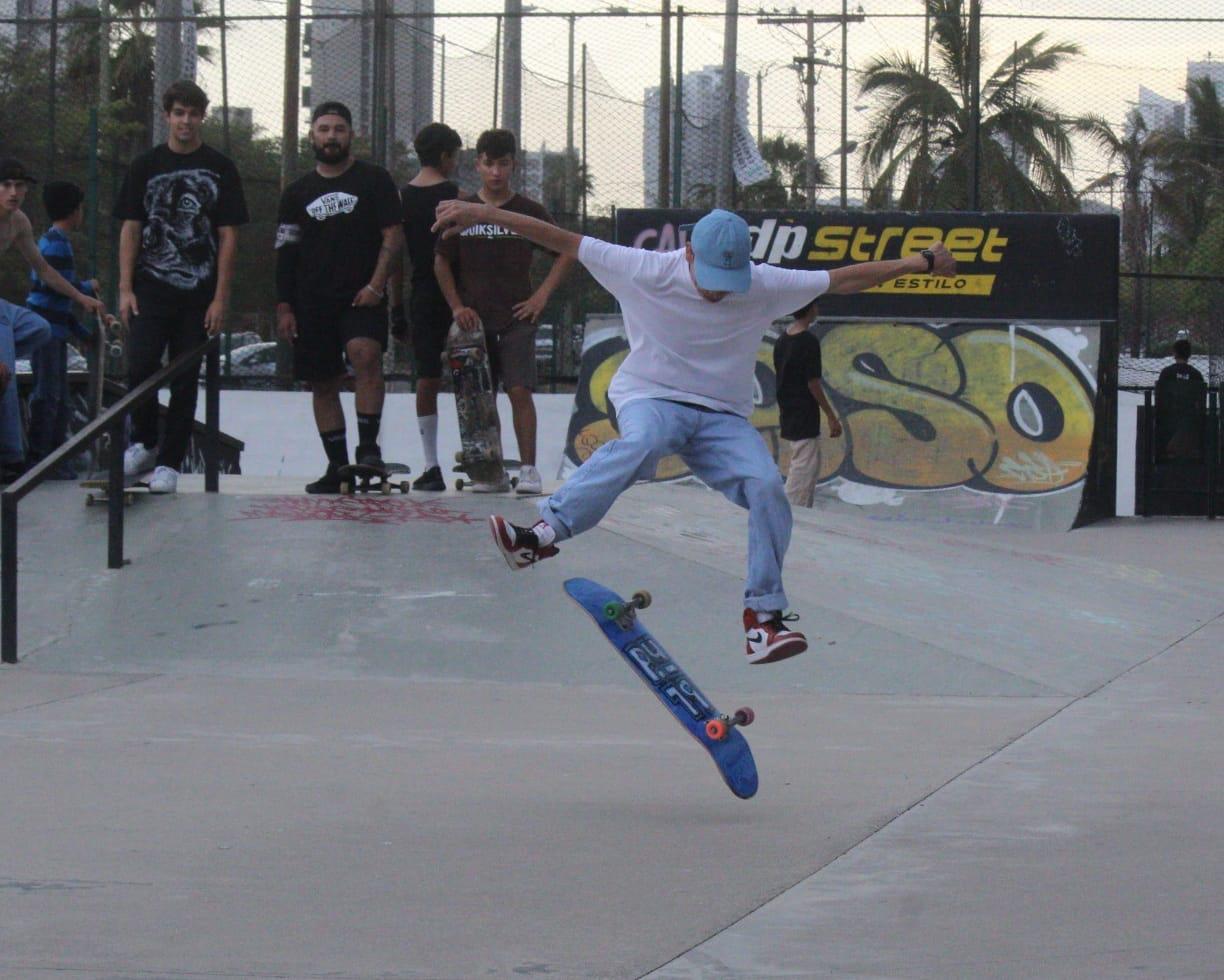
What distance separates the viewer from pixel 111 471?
26.6 feet

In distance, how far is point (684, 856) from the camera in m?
4.13

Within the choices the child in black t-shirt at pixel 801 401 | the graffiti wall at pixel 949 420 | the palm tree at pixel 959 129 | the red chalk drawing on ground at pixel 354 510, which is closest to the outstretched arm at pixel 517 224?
the red chalk drawing on ground at pixel 354 510

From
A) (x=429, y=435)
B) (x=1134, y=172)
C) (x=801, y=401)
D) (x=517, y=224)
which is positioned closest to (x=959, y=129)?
(x=1134, y=172)

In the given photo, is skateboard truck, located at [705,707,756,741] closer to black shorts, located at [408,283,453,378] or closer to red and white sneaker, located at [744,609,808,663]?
red and white sneaker, located at [744,609,808,663]

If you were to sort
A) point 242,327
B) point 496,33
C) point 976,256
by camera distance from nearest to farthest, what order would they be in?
point 976,256, point 496,33, point 242,327

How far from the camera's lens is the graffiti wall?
14.9m

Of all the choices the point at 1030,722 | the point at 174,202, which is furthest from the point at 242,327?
the point at 1030,722

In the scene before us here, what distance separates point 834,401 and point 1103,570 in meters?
4.97

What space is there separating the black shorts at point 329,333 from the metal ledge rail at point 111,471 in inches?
17.8

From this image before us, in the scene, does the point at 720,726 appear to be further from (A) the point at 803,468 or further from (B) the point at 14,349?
(A) the point at 803,468

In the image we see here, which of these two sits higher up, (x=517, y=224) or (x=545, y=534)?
(x=517, y=224)

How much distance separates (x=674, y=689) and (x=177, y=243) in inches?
186

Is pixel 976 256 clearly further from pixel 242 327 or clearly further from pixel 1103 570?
pixel 242 327

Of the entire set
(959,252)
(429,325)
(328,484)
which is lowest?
(328,484)
